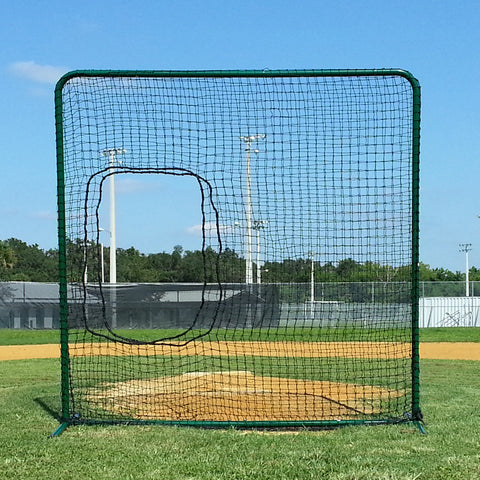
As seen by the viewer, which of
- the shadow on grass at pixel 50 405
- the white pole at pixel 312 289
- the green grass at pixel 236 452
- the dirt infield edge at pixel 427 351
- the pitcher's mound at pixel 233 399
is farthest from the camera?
the dirt infield edge at pixel 427 351

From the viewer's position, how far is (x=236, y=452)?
655 centimetres

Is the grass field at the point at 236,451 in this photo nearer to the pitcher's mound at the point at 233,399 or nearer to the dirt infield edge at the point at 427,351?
the pitcher's mound at the point at 233,399

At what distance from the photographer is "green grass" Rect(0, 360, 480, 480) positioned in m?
5.87

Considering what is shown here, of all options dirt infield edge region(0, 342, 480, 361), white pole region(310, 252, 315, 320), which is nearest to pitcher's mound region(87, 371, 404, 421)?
white pole region(310, 252, 315, 320)

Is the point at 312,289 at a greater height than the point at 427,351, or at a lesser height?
greater

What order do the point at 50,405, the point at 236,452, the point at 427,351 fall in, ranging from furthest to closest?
1. the point at 427,351
2. the point at 50,405
3. the point at 236,452

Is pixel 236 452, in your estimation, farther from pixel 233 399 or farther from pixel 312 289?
pixel 312 289

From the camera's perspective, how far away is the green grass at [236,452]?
231 inches

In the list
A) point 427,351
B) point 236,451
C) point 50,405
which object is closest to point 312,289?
point 50,405

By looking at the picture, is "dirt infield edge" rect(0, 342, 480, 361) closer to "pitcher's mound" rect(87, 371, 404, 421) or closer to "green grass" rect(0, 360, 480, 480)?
"pitcher's mound" rect(87, 371, 404, 421)

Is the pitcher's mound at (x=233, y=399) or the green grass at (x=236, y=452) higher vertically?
the green grass at (x=236, y=452)

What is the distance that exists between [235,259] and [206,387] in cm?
230

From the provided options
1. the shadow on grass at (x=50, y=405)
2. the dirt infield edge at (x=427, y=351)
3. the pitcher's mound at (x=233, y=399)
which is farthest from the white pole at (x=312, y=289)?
the shadow on grass at (x=50, y=405)

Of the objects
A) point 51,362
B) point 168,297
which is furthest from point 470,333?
point 51,362
